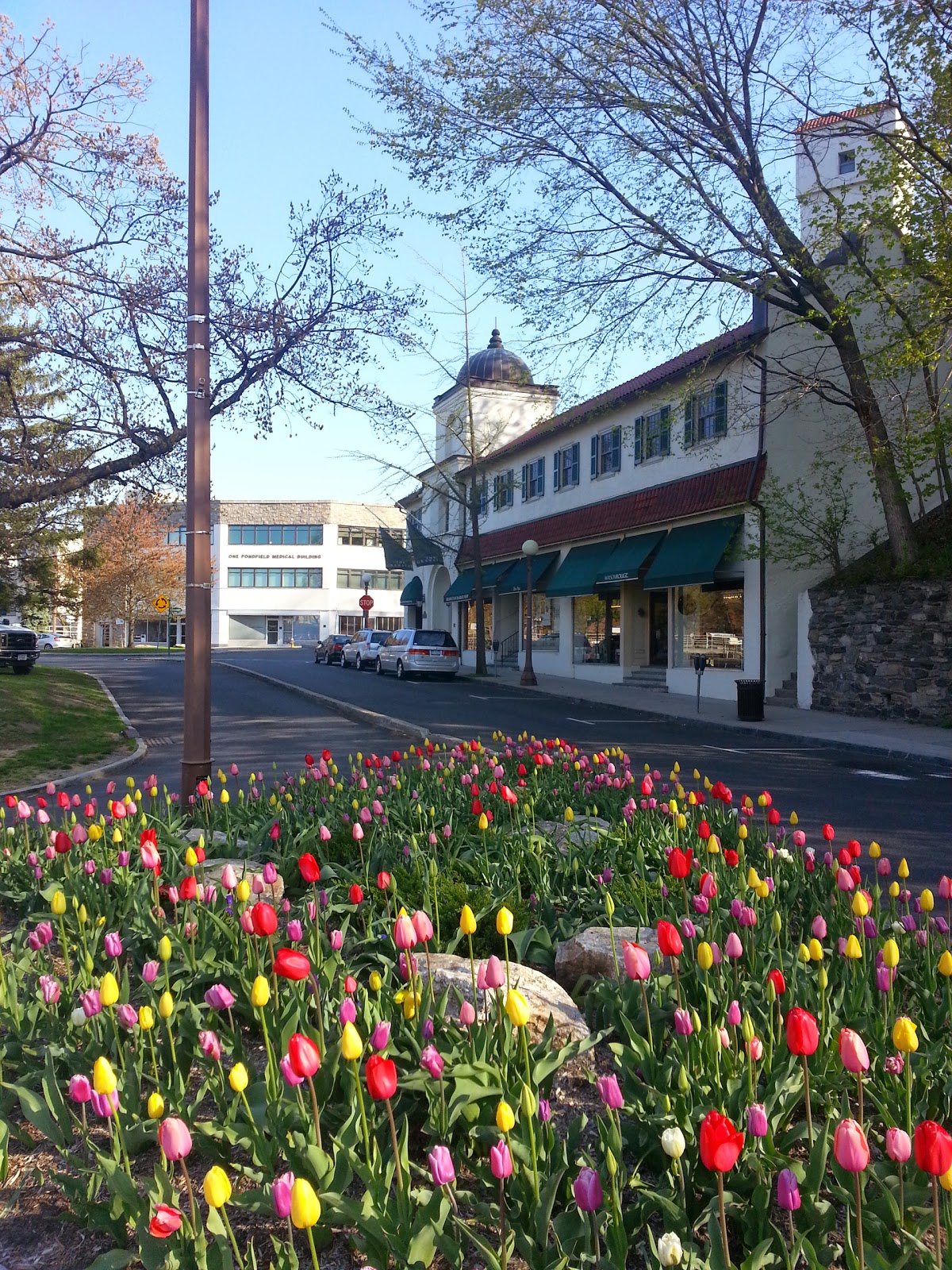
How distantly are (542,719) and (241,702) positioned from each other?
7.66m

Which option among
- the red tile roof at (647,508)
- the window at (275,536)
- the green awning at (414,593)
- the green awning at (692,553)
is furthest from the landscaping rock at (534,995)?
the window at (275,536)

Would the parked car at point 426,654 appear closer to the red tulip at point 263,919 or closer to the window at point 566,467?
the window at point 566,467

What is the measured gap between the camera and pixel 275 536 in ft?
289

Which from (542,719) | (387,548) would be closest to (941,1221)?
(542,719)

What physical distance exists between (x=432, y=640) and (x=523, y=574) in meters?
4.91

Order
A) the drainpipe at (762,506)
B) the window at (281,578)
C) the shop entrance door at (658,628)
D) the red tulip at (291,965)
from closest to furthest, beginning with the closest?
the red tulip at (291,965) < the drainpipe at (762,506) < the shop entrance door at (658,628) < the window at (281,578)

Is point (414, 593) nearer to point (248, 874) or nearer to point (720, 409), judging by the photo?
point (720, 409)

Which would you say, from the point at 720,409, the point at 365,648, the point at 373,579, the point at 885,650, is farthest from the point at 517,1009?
the point at 373,579

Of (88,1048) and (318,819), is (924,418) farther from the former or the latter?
(88,1048)

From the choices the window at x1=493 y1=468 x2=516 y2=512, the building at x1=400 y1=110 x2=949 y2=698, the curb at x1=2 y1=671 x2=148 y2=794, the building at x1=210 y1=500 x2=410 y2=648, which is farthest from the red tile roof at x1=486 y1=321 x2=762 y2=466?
the building at x1=210 y1=500 x2=410 y2=648

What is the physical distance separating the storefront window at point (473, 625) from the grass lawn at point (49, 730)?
20657mm

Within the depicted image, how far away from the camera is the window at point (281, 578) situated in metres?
87.0

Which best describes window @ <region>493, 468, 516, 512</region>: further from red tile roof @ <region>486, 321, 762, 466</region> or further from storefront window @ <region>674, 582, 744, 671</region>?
storefront window @ <region>674, 582, 744, 671</region>

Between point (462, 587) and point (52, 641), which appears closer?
point (462, 587)
